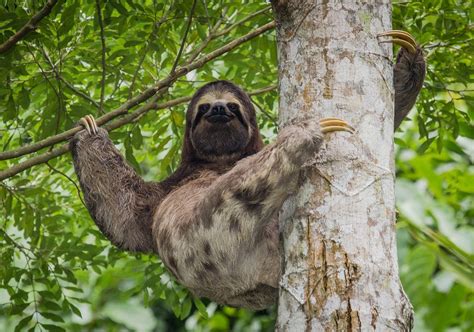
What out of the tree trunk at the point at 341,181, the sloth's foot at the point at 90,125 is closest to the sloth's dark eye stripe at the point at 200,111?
the sloth's foot at the point at 90,125

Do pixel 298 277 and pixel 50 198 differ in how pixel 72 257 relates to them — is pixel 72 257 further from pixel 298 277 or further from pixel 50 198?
pixel 298 277

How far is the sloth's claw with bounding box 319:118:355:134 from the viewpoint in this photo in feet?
15.9

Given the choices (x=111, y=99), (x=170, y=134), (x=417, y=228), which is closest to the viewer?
(x=417, y=228)

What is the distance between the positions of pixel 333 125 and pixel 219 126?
10.0 ft

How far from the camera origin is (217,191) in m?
5.96

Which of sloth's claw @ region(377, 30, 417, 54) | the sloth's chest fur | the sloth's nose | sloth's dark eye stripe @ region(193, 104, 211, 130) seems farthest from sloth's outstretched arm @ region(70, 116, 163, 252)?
sloth's claw @ region(377, 30, 417, 54)

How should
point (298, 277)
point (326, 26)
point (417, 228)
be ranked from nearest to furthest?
point (417, 228) < point (298, 277) < point (326, 26)

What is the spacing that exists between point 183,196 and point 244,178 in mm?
1537

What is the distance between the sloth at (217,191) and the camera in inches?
219

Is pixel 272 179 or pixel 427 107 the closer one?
pixel 272 179

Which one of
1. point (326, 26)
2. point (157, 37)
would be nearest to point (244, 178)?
point (326, 26)

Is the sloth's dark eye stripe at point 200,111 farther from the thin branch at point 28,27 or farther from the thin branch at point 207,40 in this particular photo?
the thin branch at point 28,27

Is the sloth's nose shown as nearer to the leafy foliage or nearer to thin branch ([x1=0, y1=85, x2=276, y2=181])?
thin branch ([x1=0, y1=85, x2=276, y2=181])

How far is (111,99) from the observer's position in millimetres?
8398
